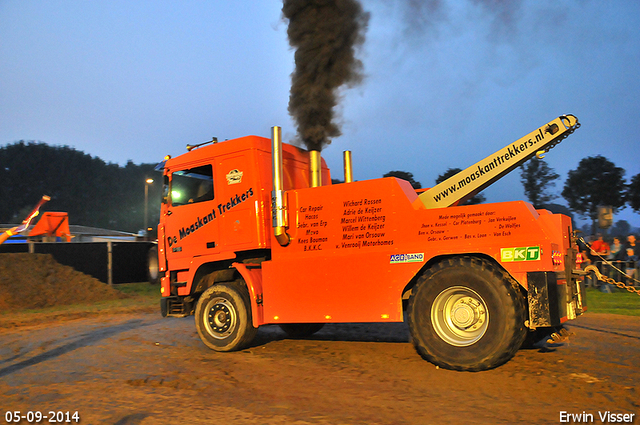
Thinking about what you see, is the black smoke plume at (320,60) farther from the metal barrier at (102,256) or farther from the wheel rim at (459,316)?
the metal barrier at (102,256)

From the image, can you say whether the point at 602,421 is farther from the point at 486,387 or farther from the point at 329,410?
the point at 329,410

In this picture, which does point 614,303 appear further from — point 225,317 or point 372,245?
point 225,317

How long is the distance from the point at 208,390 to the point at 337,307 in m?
2.11

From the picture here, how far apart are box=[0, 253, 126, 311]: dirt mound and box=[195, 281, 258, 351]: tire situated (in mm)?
9931

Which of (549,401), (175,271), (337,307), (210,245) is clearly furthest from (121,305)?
(549,401)

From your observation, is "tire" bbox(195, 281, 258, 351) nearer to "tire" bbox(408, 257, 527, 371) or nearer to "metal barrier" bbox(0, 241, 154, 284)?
"tire" bbox(408, 257, 527, 371)

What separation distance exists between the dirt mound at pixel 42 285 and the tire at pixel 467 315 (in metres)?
13.8

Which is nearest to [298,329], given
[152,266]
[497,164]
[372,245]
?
[372,245]

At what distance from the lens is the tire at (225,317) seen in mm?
7688

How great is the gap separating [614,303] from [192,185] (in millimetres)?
11031

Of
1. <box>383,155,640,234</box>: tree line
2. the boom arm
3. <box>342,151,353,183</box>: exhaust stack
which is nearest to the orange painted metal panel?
the boom arm

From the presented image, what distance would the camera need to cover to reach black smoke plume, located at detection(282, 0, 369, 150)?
877 cm

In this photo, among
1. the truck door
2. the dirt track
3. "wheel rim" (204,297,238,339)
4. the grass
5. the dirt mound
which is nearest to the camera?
the dirt track

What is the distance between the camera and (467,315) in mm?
5918
